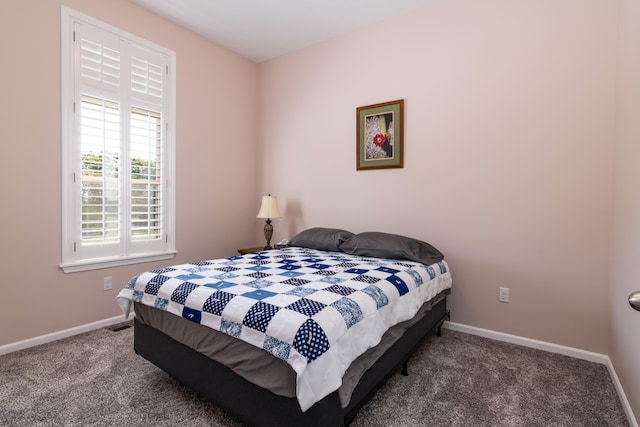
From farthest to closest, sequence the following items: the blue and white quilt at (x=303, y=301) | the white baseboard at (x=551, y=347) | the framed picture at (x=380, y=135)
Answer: the framed picture at (x=380, y=135) → the white baseboard at (x=551, y=347) → the blue and white quilt at (x=303, y=301)

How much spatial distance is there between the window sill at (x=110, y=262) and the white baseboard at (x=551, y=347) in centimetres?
286

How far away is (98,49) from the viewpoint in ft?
8.95

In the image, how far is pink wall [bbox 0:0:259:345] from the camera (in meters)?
2.32

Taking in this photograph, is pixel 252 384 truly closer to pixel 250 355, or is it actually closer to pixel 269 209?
pixel 250 355

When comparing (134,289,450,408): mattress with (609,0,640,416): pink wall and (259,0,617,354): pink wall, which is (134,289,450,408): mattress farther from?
(259,0,617,354): pink wall

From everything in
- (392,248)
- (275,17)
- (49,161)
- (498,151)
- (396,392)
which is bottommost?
(396,392)

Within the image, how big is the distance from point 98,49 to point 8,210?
58.8 inches

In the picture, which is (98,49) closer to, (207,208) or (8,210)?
(8,210)

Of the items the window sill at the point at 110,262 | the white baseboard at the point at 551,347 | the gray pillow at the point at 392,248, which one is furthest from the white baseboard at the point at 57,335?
the white baseboard at the point at 551,347

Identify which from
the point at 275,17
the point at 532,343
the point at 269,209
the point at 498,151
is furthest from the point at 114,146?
the point at 532,343

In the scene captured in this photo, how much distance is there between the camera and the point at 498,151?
262cm

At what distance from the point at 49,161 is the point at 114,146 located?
0.49 metres

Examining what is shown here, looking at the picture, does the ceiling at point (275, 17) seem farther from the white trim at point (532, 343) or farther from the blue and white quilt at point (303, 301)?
the white trim at point (532, 343)

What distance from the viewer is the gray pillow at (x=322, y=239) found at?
302 cm
